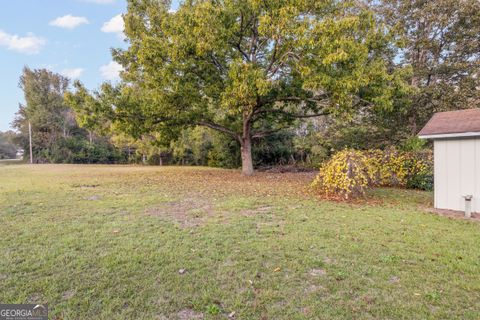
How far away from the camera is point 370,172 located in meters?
7.32

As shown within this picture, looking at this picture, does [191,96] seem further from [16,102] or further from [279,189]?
[16,102]

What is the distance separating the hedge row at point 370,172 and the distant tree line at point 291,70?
1067 mm

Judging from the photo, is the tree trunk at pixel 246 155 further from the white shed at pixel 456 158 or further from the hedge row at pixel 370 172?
the white shed at pixel 456 158

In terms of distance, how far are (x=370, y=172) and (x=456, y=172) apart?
1.84 m

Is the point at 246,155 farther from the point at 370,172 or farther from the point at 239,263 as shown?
the point at 239,263

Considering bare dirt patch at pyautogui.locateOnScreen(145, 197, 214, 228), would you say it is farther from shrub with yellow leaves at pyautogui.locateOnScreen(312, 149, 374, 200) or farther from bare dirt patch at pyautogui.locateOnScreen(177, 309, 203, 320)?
shrub with yellow leaves at pyautogui.locateOnScreen(312, 149, 374, 200)

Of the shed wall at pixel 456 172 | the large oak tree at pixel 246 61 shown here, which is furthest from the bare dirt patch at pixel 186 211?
the shed wall at pixel 456 172

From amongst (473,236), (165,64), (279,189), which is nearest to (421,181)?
(279,189)

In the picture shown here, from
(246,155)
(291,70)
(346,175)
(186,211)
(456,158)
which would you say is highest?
(291,70)

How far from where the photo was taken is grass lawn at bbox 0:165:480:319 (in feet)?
7.88

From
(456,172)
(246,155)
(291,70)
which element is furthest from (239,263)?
(246,155)

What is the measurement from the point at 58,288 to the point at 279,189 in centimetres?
688

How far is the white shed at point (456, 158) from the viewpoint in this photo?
5574 mm

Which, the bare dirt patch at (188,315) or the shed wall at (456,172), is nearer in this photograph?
the bare dirt patch at (188,315)
